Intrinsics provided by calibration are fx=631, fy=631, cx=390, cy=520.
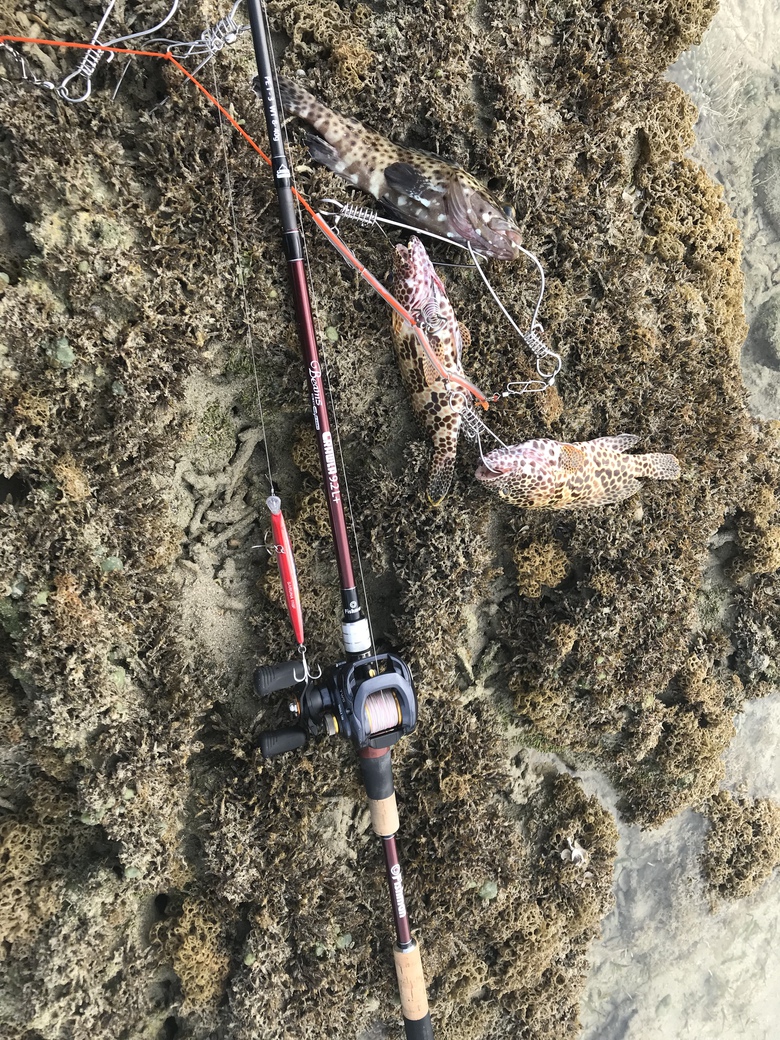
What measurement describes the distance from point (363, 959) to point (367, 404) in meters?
→ 3.41

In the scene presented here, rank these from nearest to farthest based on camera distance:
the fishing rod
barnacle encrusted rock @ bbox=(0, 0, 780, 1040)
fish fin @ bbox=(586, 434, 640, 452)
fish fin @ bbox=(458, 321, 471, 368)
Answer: the fishing rod → barnacle encrusted rock @ bbox=(0, 0, 780, 1040) → fish fin @ bbox=(458, 321, 471, 368) → fish fin @ bbox=(586, 434, 640, 452)

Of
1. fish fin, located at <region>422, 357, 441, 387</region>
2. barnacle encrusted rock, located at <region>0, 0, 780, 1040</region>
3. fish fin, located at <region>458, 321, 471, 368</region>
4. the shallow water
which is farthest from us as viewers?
the shallow water

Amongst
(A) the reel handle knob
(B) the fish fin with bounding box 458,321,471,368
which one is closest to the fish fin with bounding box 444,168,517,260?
(B) the fish fin with bounding box 458,321,471,368

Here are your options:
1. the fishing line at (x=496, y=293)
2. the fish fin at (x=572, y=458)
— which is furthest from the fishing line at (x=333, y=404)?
the fish fin at (x=572, y=458)

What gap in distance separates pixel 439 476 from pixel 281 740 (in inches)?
65.3

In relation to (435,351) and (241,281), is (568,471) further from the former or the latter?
(241,281)

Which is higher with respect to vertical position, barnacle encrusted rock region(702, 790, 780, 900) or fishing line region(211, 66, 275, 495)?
fishing line region(211, 66, 275, 495)

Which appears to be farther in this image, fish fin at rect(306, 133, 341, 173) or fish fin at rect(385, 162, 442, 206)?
fish fin at rect(385, 162, 442, 206)

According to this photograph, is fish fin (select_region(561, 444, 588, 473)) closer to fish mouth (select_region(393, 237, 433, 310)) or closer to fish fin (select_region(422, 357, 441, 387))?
fish fin (select_region(422, 357, 441, 387))

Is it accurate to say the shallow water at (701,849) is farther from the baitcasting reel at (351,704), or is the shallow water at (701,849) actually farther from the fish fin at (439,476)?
the fish fin at (439,476)

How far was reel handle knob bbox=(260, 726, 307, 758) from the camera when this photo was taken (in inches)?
124

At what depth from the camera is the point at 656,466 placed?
3.80m

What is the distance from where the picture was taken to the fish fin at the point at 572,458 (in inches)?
141

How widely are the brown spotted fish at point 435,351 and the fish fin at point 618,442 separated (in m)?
0.83
